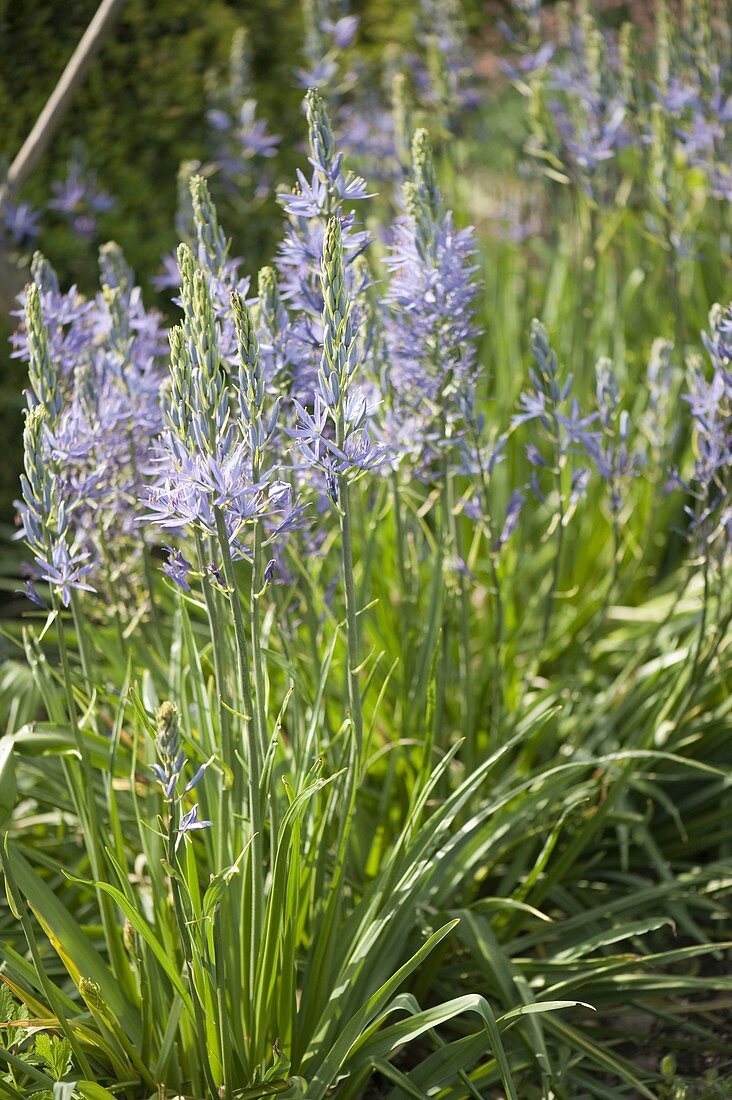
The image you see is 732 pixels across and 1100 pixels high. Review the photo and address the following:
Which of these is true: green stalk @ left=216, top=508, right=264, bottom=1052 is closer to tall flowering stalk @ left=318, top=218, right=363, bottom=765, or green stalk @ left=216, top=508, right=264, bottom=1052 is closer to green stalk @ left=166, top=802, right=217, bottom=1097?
green stalk @ left=166, top=802, right=217, bottom=1097

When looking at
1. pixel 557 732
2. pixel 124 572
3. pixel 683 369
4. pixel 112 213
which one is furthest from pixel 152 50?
pixel 557 732

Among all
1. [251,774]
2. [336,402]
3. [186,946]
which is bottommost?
[186,946]

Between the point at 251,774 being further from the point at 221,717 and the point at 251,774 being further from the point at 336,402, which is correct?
the point at 336,402

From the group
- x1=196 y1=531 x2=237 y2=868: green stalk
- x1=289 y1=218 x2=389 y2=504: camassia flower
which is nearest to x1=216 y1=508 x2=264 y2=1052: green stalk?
x1=196 y1=531 x2=237 y2=868: green stalk

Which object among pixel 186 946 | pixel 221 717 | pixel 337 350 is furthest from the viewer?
pixel 221 717

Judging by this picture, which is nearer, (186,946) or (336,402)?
(336,402)

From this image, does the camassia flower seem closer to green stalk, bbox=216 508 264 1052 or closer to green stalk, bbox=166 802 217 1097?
green stalk, bbox=216 508 264 1052

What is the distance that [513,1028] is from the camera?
7.73 ft

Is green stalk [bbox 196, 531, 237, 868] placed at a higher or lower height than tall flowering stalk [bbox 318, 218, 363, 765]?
lower

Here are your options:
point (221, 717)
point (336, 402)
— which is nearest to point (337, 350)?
point (336, 402)

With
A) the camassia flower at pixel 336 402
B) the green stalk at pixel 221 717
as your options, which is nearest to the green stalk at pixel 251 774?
the green stalk at pixel 221 717

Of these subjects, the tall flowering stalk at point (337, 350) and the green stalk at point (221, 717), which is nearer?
the tall flowering stalk at point (337, 350)

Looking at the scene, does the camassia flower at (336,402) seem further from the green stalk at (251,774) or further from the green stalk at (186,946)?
the green stalk at (186,946)

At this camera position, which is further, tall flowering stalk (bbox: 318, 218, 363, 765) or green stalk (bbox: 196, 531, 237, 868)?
green stalk (bbox: 196, 531, 237, 868)
